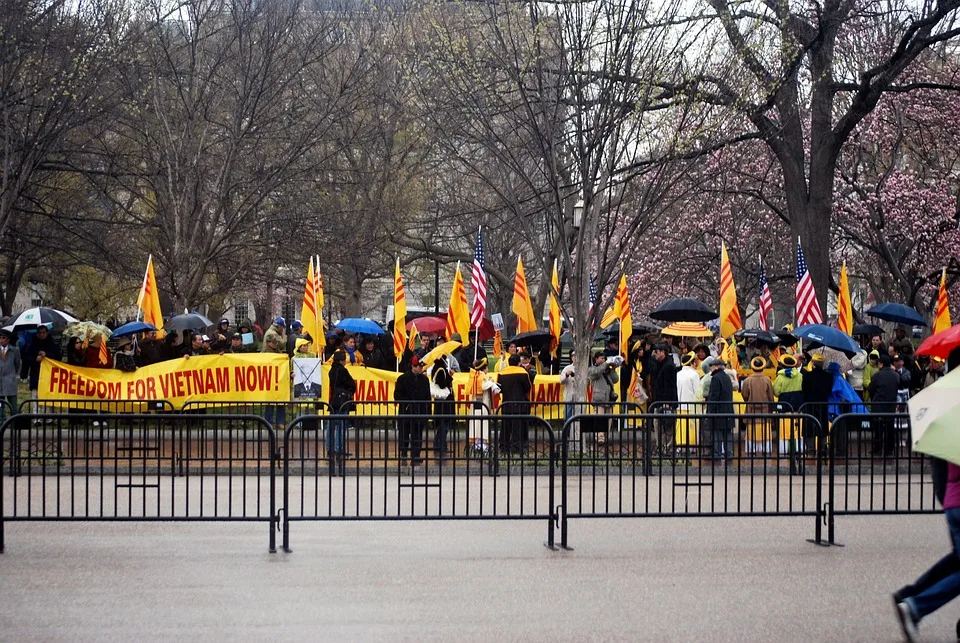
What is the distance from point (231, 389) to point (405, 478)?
998 cm

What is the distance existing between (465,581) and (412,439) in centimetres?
288

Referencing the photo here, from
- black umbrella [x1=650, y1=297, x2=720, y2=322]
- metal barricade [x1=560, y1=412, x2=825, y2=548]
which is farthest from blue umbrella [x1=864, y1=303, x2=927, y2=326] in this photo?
metal barricade [x1=560, y1=412, x2=825, y2=548]

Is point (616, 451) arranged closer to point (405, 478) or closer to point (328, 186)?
point (405, 478)

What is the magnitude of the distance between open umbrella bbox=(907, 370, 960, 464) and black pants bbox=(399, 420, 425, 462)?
5851 mm

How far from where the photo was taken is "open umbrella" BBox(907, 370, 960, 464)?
643 centimetres

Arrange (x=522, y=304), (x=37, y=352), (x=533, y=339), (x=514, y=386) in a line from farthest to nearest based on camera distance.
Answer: (x=533, y=339) < (x=522, y=304) < (x=37, y=352) < (x=514, y=386)

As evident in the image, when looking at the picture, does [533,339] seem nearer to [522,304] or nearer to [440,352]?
[522,304]

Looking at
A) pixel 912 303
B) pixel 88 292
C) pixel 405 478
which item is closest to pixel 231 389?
pixel 405 478

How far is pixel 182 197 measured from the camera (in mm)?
30469

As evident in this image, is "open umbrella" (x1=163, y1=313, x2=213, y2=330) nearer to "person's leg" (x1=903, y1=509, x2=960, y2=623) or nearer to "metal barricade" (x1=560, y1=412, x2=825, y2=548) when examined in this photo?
"metal barricade" (x1=560, y1=412, x2=825, y2=548)

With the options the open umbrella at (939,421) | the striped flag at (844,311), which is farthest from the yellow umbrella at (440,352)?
the open umbrella at (939,421)

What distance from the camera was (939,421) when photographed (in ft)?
21.4

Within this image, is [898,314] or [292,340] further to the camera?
[292,340]

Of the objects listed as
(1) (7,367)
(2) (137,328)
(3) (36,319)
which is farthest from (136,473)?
(3) (36,319)
